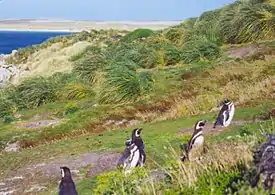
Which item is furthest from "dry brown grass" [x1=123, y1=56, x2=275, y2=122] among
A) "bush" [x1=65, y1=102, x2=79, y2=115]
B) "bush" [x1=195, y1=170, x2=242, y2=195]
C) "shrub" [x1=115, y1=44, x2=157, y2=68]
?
"bush" [x1=195, y1=170, x2=242, y2=195]

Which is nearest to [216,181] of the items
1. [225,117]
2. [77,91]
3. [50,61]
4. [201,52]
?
[225,117]

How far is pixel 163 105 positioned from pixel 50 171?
7705mm

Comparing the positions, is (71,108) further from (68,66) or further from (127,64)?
(68,66)

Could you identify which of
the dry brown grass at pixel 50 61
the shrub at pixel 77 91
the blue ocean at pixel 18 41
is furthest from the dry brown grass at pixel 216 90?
the blue ocean at pixel 18 41

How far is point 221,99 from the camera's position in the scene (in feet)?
63.6

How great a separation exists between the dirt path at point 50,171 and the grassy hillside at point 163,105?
0.58ft

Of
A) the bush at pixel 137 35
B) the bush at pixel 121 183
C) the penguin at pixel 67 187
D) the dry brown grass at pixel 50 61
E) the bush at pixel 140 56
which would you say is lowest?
the dry brown grass at pixel 50 61

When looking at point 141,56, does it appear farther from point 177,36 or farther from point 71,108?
point 71,108

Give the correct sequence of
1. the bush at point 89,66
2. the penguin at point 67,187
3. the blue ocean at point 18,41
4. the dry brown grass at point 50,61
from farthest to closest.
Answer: the blue ocean at point 18,41 < the dry brown grass at point 50,61 < the bush at point 89,66 < the penguin at point 67,187

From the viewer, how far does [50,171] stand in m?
13.0

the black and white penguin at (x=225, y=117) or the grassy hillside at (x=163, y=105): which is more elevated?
the black and white penguin at (x=225, y=117)

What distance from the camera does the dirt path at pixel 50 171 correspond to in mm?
12007

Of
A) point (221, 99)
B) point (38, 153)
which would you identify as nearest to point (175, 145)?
point (38, 153)

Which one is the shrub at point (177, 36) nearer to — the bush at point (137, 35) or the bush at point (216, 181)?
the bush at point (137, 35)
